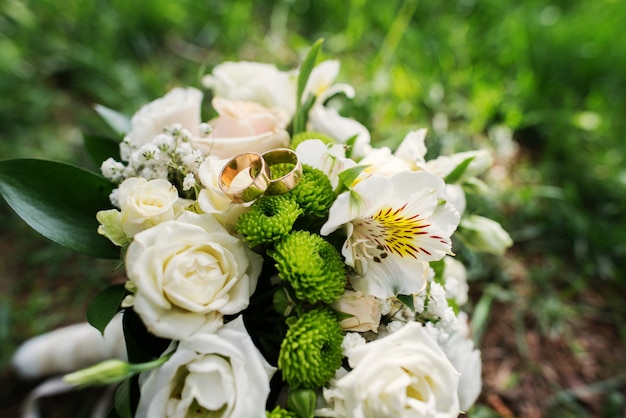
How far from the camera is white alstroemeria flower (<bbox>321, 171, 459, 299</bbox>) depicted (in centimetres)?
57

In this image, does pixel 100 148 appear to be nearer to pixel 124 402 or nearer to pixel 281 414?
pixel 124 402

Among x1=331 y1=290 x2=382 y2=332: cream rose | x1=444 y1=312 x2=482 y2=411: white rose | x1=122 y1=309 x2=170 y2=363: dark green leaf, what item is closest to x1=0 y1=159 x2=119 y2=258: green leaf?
x1=122 y1=309 x2=170 y2=363: dark green leaf

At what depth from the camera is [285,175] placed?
619 millimetres

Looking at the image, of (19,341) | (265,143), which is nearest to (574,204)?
(265,143)

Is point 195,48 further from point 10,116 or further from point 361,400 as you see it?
point 361,400

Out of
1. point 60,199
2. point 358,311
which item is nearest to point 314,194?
point 358,311

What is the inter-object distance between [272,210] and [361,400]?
9.4 inches

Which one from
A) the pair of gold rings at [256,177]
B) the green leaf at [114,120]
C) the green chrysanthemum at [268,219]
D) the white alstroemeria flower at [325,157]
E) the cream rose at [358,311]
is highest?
the white alstroemeria flower at [325,157]

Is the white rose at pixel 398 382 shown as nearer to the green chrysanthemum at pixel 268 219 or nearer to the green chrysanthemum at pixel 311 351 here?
the green chrysanthemum at pixel 311 351

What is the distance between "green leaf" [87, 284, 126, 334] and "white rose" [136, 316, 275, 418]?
0.42 ft

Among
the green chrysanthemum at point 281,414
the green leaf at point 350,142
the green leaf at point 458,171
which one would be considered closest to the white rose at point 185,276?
the green chrysanthemum at point 281,414

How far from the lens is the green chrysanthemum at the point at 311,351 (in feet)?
1.84

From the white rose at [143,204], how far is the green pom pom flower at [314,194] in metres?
0.15

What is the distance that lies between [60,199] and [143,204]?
0.19 m
